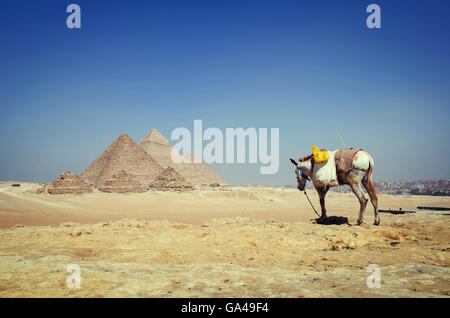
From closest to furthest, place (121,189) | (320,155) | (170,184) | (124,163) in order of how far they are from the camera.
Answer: (320,155) < (121,189) < (170,184) < (124,163)

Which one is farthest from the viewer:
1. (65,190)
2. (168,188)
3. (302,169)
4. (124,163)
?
(124,163)

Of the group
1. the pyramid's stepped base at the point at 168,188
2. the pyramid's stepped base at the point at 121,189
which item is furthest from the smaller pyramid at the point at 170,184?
the pyramid's stepped base at the point at 121,189

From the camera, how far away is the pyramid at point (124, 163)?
50312 mm

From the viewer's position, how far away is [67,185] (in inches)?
1271

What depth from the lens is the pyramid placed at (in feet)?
165

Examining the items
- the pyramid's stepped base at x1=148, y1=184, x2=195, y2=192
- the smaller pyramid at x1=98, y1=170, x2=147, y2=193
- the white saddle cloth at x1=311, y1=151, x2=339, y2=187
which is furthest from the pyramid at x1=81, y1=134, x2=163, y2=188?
the white saddle cloth at x1=311, y1=151, x2=339, y2=187

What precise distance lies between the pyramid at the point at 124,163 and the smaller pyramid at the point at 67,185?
15323 mm

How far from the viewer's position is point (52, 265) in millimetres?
4668

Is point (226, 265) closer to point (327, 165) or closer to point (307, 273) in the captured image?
point (307, 273)

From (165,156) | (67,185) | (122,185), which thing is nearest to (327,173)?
(67,185)

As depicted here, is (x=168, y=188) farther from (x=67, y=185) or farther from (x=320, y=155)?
(x=320, y=155)

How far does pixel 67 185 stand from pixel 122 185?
23.8ft

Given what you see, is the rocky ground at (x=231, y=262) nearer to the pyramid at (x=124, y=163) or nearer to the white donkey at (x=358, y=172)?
the white donkey at (x=358, y=172)
